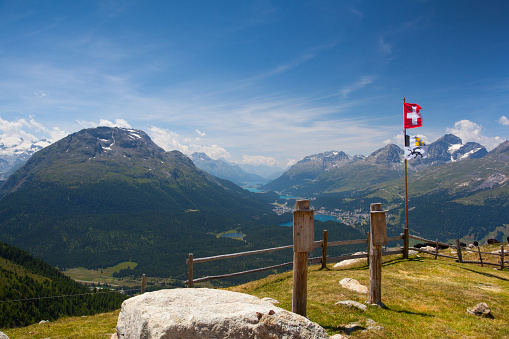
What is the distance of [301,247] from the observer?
856cm

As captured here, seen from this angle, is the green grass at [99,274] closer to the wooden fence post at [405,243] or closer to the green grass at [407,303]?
the green grass at [407,303]

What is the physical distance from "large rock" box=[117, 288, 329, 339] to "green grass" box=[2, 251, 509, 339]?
3.34 metres

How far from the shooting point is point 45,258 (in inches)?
7308

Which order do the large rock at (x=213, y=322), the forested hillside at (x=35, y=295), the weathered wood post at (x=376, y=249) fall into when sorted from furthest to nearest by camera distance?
the forested hillside at (x=35, y=295) < the weathered wood post at (x=376, y=249) < the large rock at (x=213, y=322)

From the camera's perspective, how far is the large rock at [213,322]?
18.6ft

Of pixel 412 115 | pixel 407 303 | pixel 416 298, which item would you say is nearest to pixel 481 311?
pixel 416 298

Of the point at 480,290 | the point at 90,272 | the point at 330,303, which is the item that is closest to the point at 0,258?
the point at 90,272

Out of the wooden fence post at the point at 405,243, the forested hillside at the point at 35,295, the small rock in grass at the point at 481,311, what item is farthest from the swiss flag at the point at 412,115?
the forested hillside at the point at 35,295

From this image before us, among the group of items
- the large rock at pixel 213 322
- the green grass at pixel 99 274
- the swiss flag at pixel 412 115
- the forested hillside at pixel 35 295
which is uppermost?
the swiss flag at pixel 412 115

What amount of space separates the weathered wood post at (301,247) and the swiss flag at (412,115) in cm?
1805

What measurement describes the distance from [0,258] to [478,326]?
127038mm

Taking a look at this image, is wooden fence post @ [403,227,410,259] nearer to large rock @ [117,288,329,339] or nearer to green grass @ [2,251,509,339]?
green grass @ [2,251,509,339]

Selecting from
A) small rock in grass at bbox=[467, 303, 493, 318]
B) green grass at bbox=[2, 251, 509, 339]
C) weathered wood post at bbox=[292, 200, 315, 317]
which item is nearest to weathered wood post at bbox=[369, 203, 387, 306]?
green grass at bbox=[2, 251, 509, 339]

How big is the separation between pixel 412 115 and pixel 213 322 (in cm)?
2286
